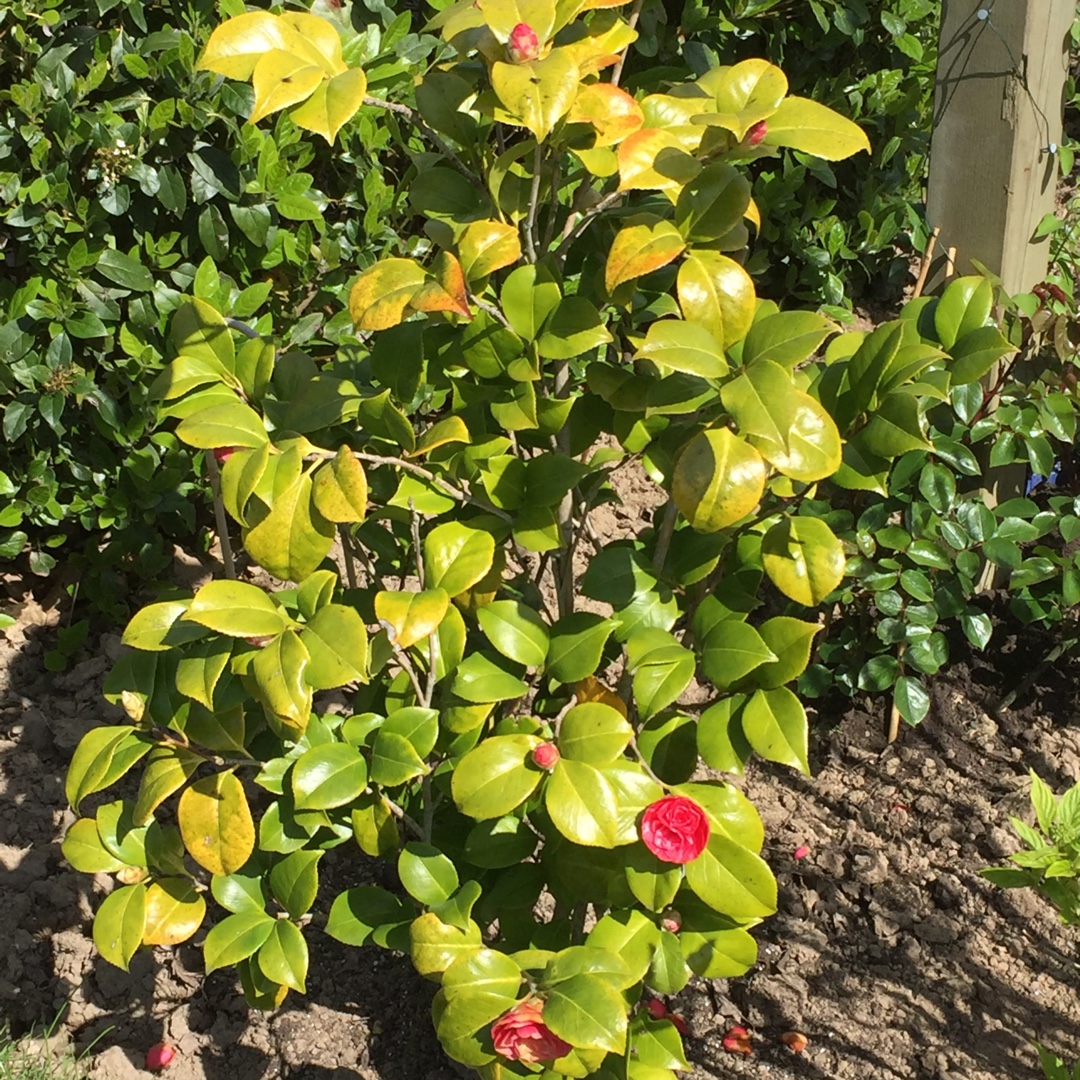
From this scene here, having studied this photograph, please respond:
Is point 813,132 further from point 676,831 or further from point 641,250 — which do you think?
point 676,831

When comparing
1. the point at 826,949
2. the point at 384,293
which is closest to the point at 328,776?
the point at 384,293

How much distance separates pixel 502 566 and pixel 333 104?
624 millimetres

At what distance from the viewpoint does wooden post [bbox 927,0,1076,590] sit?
2.16 metres

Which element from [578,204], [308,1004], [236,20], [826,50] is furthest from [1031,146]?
[308,1004]

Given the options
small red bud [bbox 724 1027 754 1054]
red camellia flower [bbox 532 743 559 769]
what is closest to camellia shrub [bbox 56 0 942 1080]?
red camellia flower [bbox 532 743 559 769]

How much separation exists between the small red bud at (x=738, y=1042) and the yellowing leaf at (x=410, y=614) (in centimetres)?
114

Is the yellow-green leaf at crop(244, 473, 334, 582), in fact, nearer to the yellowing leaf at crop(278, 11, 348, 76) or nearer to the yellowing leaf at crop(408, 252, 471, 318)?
the yellowing leaf at crop(408, 252, 471, 318)

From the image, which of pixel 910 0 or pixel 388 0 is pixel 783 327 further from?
pixel 910 0

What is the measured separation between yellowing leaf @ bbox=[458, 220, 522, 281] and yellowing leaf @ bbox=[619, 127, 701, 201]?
14cm

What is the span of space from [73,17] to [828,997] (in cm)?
235

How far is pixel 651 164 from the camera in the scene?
122 centimetres

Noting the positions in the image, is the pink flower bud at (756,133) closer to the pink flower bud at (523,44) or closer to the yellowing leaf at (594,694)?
the pink flower bud at (523,44)

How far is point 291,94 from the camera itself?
1.13 meters

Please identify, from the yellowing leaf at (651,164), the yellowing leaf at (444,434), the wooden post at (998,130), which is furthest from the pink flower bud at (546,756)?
the wooden post at (998,130)
